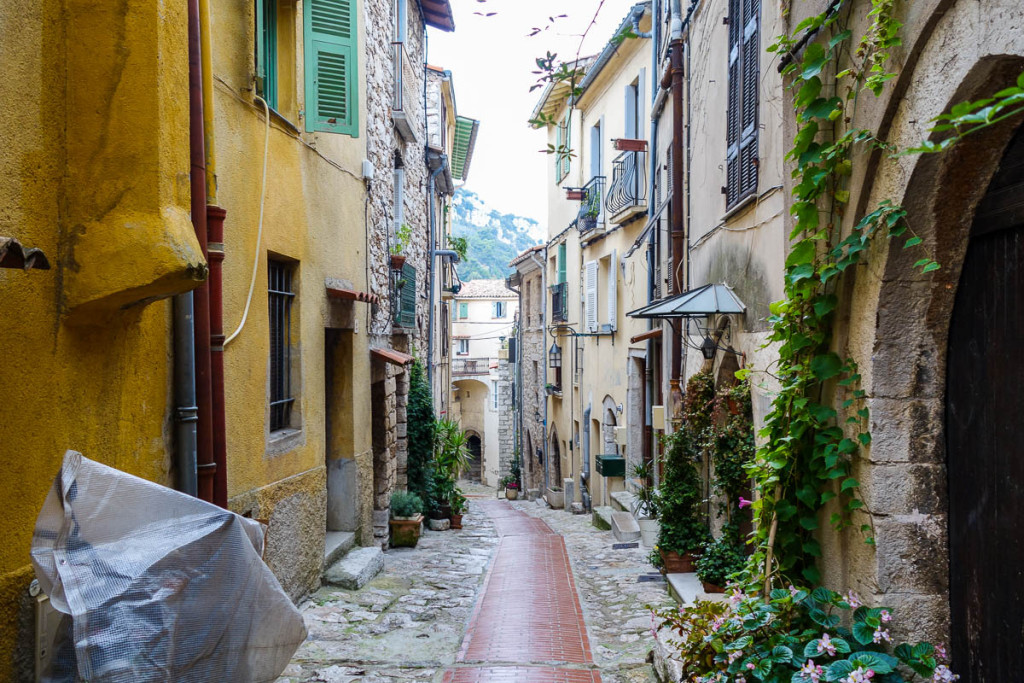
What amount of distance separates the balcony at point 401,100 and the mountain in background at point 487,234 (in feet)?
154

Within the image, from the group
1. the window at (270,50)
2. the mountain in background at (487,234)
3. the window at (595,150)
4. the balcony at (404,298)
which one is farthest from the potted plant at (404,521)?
the mountain in background at (487,234)

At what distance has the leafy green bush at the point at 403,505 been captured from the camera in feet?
32.9

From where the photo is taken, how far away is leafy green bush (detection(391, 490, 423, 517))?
32.9 feet

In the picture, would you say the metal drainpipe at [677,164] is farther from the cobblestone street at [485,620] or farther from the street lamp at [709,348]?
the cobblestone street at [485,620]

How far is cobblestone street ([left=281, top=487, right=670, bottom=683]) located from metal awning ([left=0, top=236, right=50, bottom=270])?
10.9ft

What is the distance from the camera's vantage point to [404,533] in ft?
32.4

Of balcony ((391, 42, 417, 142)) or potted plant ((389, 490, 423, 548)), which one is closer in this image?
potted plant ((389, 490, 423, 548))

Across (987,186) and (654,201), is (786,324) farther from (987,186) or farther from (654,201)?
(654,201)

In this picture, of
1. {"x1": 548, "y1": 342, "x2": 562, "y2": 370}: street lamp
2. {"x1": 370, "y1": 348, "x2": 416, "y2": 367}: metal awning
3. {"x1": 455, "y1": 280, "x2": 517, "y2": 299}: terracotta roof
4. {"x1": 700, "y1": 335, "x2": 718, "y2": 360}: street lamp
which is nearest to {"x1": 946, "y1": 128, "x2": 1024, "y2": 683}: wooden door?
{"x1": 700, "y1": 335, "x2": 718, "y2": 360}: street lamp

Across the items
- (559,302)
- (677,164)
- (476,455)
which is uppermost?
(677,164)

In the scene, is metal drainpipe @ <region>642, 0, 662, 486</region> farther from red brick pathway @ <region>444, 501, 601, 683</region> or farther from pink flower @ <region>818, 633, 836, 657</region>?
pink flower @ <region>818, 633, 836, 657</region>

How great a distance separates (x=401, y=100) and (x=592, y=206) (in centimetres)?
545

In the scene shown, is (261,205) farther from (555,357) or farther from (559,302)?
(555,357)

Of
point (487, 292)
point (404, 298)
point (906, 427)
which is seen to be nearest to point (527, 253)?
point (404, 298)
